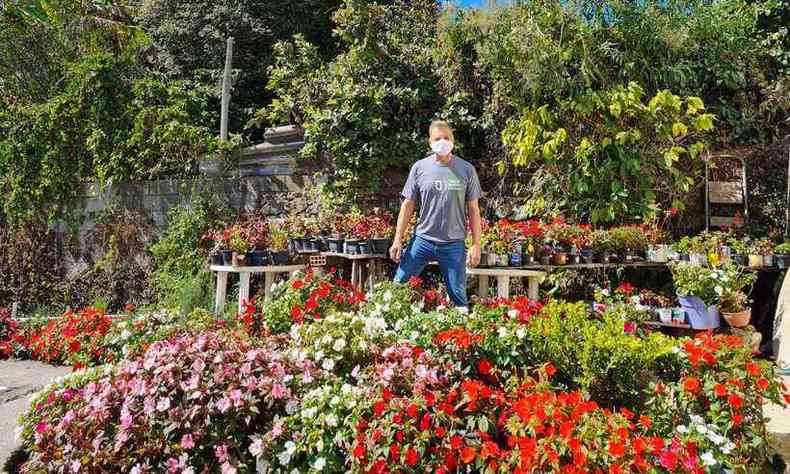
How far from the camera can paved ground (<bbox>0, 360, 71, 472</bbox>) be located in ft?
8.66

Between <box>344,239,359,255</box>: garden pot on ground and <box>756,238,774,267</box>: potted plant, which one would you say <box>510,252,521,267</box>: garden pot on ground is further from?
<box>756,238,774,267</box>: potted plant

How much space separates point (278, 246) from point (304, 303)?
7.24 ft

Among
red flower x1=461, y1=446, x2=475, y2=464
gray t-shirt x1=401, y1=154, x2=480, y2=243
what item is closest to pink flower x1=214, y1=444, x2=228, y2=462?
red flower x1=461, y1=446, x2=475, y2=464

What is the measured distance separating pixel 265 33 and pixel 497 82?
441cm

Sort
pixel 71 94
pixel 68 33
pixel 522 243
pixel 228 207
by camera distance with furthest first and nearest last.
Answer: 1. pixel 68 33
2. pixel 71 94
3. pixel 228 207
4. pixel 522 243

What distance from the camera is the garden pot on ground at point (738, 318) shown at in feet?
14.8

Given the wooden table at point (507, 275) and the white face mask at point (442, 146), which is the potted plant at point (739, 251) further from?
the white face mask at point (442, 146)

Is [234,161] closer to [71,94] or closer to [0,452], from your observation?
[71,94]

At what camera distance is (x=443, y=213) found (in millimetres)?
3641

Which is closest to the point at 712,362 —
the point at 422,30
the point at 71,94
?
the point at 422,30

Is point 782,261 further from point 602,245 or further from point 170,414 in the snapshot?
point 170,414

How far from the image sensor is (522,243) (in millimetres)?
4742

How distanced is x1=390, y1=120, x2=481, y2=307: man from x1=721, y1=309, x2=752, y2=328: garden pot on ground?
7.64 feet

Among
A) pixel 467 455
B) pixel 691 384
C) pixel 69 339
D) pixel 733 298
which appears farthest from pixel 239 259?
pixel 733 298
